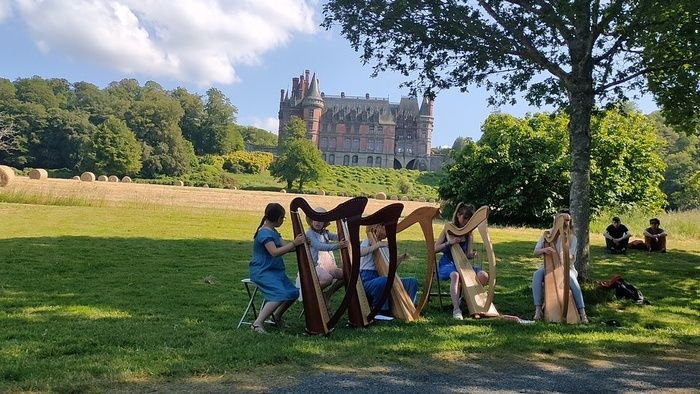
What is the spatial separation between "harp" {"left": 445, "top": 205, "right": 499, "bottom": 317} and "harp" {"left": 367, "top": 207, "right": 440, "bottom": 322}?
0.49 meters

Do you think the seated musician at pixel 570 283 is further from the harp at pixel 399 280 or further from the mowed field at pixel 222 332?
the harp at pixel 399 280

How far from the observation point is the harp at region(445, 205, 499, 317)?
747 cm

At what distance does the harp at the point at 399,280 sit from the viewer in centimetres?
732

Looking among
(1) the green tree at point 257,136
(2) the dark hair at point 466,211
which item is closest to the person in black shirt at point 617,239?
(2) the dark hair at point 466,211

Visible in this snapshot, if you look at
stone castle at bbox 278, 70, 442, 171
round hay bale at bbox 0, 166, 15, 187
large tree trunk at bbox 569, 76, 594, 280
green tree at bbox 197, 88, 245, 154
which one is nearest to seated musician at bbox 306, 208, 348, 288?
large tree trunk at bbox 569, 76, 594, 280

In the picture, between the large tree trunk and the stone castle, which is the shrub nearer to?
the stone castle

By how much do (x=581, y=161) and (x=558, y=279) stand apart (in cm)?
230

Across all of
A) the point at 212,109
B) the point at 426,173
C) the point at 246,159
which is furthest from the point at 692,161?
the point at 212,109

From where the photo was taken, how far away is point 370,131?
123000mm

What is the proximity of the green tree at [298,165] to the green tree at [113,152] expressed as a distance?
17686mm

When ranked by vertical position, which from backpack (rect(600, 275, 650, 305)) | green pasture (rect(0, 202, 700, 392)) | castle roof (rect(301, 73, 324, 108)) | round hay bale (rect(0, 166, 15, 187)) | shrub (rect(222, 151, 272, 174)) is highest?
castle roof (rect(301, 73, 324, 108))

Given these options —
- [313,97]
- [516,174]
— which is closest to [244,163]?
[313,97]

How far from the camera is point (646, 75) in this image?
33.5 ft

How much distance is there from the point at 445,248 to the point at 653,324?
2827 millimetres
